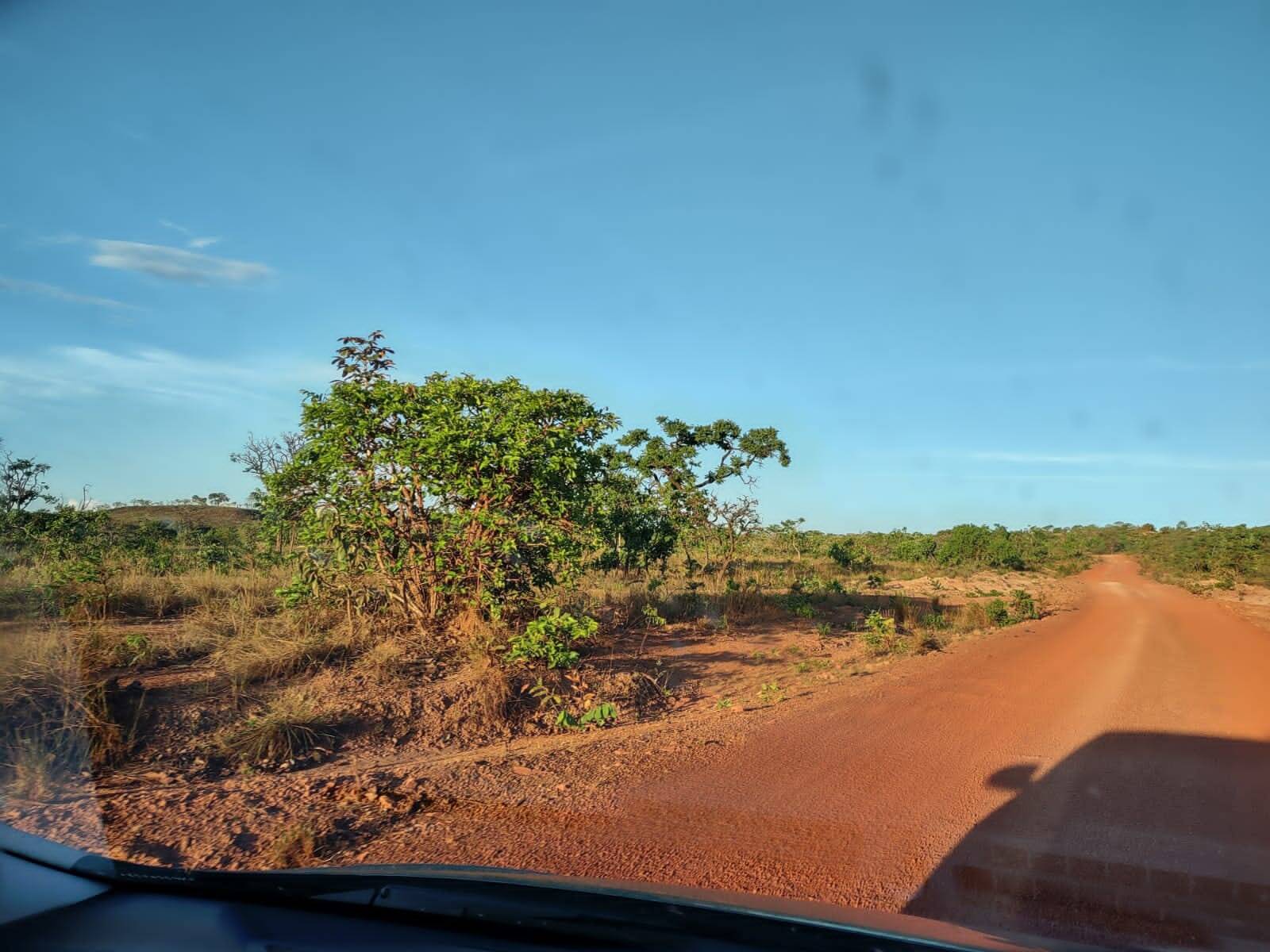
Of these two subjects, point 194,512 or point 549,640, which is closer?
point 549,640

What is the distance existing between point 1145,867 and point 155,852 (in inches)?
227

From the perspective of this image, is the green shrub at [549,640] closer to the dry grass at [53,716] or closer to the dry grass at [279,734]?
the dry grass at [279,734]

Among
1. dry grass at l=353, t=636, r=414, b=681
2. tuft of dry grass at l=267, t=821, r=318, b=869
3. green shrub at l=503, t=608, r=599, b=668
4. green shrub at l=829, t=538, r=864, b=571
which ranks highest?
green shrub at l=829, t=538, r=864, b=571

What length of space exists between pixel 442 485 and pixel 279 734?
134 inches

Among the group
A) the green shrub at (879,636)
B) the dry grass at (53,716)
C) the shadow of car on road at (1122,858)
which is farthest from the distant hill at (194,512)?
the shadow of car on road at (1122,858)

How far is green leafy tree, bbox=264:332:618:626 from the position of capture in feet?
31.8

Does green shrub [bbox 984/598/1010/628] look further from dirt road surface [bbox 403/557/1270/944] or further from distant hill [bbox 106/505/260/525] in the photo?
distant hill [bbox 106/505/260/525]

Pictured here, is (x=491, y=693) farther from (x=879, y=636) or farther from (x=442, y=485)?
(x=879, y=636)

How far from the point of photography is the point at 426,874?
2.68m

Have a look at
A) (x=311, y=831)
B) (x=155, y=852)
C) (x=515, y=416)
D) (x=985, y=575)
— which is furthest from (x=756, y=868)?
(x=985, y=575)

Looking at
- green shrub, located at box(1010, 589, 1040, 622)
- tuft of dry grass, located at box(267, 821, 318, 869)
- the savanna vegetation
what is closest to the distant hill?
the savanna vegetation

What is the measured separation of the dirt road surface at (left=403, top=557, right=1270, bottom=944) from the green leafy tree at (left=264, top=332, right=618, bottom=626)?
358cm

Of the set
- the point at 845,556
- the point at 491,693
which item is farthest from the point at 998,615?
the point at 491,693

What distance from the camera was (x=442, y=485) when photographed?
31.9 feet
